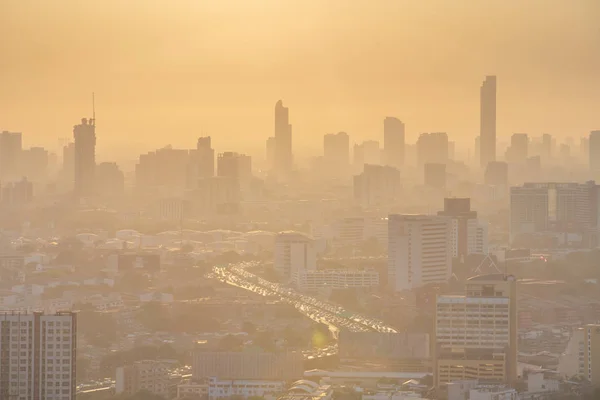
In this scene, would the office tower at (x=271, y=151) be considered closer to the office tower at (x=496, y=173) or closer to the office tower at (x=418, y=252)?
the office tower at (x=496, y=173)

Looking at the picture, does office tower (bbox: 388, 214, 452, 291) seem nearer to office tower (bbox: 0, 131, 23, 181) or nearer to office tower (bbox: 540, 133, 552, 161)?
office tower (bbox: 540, 133, 552, 161)

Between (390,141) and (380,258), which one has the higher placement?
→ (390,141)

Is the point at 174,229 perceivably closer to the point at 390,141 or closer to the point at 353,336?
the point at 390,141

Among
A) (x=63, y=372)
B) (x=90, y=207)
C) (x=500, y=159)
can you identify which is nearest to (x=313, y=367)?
(x=63, y=372)

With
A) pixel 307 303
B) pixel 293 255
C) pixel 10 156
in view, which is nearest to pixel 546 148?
pixel 10 156

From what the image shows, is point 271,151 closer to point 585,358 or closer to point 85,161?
point 85,161

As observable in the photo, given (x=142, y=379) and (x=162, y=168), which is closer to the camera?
(x=142, y=379)
